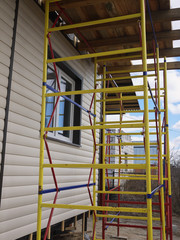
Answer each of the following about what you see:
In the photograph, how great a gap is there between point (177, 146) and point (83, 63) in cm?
925

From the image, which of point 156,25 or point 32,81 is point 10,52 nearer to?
point 32,81

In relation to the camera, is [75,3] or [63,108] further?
[63,108]

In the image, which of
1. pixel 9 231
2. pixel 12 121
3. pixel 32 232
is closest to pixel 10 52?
pixel 12 121

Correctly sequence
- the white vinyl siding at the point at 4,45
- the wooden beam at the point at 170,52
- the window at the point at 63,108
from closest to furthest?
the white vinyl siding at the point at 4,45, the window at the point at 63,108, the wooden beam at the point at 170,52

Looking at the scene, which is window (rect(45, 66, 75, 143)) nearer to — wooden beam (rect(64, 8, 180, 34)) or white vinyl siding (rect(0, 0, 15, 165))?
wooden beam (rect(64, 8, 180, 34))

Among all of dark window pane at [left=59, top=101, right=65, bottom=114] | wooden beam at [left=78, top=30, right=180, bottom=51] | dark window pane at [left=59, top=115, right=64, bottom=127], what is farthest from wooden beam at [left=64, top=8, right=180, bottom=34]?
dark window pane at [left=59, top=115, right=64, bottom=127]

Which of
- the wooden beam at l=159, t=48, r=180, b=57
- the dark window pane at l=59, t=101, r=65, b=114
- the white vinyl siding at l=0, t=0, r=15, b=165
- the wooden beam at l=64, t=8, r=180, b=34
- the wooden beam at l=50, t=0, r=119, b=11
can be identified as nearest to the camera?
the white vinyl siding at l=0, t=0, r=15, b=165

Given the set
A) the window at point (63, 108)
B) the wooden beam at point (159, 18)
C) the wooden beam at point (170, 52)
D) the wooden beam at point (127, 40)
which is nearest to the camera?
the wooden beam at point (159, 18)

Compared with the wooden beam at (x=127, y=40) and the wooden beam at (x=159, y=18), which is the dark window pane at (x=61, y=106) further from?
the wooden beam at (x=159, y=18)

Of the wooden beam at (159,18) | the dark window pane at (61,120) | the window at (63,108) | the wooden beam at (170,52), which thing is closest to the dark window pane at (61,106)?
the window at (63,108)

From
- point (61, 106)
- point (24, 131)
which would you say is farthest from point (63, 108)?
point (24, 131)

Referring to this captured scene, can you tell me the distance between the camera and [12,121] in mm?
3439

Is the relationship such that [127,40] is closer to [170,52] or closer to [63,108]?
[170,52]

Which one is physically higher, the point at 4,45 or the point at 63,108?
the point at 4,45
